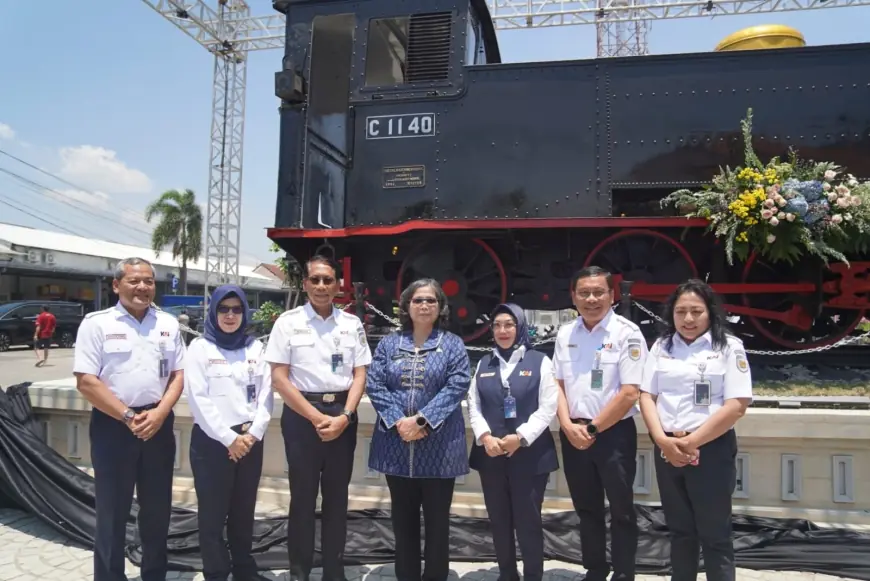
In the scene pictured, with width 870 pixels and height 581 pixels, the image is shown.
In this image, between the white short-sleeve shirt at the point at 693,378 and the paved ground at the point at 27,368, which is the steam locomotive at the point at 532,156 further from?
the paved ground at the point at 27,368

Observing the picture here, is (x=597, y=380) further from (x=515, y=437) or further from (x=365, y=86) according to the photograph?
(x=365, y=86)

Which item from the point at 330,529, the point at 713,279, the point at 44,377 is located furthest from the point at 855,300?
the point at 44,377

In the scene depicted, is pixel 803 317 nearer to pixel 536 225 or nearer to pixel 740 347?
pixel 536 225

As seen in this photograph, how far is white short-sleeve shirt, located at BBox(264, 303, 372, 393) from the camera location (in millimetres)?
3248

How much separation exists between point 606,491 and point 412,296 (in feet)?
4.70

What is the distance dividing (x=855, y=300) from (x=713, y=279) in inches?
48.3

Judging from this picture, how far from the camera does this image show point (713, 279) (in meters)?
6.11

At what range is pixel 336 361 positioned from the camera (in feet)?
10.8

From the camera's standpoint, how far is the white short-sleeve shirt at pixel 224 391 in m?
3.11

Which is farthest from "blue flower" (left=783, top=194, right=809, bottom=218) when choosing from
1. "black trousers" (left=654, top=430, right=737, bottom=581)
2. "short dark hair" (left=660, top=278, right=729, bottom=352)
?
"black trousers" (left=654, top=430, right=737, bottom=581)

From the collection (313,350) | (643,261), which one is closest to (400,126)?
(643,261)

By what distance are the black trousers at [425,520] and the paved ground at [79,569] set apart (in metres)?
0.47

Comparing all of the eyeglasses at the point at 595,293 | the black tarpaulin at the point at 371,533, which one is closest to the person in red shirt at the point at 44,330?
the black tarpaulin at the point at 371,533

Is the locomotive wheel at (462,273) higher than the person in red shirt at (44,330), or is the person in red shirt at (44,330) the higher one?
the locomotive wheel at (462,273)
